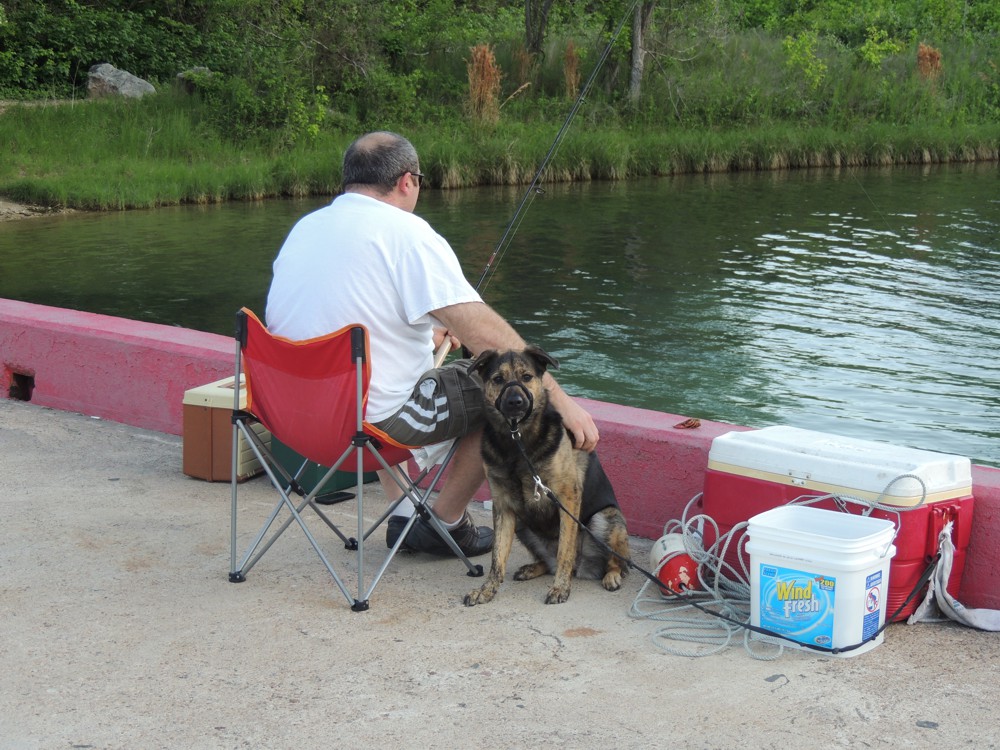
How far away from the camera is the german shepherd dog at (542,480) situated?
4.28 meters

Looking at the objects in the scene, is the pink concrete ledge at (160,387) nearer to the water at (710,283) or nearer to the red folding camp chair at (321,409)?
the red folding camp chair at (321,409)

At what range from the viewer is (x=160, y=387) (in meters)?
6.51

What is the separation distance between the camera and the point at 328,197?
23297mm

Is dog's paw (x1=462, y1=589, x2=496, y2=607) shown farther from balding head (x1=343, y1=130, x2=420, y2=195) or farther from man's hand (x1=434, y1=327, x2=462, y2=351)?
balding head (x1=343, y1=130, x2=420, y2=195)

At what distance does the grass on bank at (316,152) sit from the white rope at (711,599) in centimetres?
1904

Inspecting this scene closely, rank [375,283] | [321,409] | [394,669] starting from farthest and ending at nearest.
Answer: [375,283] → [321,409] → [394,669]

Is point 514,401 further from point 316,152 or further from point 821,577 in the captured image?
point 316,152

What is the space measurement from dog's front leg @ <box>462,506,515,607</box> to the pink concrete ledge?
76 cm

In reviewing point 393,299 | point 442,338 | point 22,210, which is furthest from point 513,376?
point 22,210

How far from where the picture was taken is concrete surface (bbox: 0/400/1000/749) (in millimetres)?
3393

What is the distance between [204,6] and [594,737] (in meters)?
30.7

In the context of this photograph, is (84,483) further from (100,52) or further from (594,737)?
(100,52)

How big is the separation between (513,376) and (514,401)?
133 millimetres

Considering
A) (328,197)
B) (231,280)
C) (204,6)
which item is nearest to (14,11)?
(204,6)
